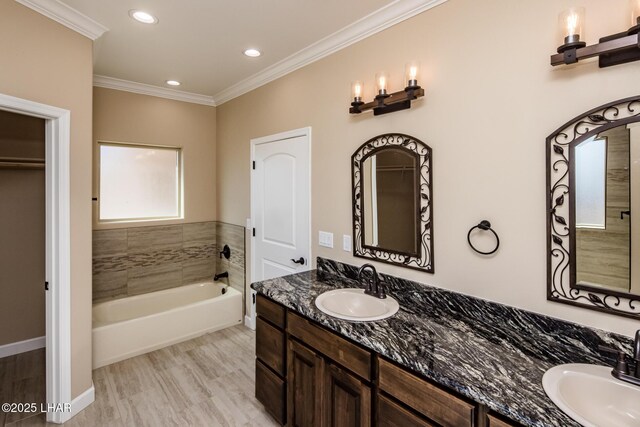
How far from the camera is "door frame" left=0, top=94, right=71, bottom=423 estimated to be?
7.01 feet

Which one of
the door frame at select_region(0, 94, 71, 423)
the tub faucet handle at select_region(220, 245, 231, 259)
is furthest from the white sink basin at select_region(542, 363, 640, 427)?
the tub faucet handle at select_region(220, 245, 231, 259)

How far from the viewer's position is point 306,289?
2166mm

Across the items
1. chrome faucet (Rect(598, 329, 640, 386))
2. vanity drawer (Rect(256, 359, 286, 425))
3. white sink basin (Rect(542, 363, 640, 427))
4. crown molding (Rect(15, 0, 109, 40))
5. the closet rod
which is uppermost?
crown molding (Rect(15, 0, 109, 40))

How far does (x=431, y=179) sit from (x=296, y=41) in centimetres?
155

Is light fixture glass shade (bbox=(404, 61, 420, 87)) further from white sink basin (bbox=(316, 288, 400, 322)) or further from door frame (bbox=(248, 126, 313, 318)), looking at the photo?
white sink basin (bbox=(316, 288, 400, 322))

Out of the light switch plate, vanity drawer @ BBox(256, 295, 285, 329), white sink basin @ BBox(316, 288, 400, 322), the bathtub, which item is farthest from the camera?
the bathtub

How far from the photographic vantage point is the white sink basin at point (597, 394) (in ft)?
3.53

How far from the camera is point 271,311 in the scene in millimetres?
2074

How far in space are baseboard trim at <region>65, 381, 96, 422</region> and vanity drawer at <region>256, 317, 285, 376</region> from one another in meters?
1.34

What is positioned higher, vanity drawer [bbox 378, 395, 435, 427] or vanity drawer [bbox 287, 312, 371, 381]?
vanity drawer [bbox 287, 312, 371, 381]

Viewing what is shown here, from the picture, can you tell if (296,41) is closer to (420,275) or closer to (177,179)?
(420,275)

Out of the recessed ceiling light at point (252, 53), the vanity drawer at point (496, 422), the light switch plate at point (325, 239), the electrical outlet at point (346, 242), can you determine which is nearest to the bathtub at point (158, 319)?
the light switch plate at point (325, 239)

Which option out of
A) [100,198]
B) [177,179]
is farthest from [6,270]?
[177,179]

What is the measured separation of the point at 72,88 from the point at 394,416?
277cm
